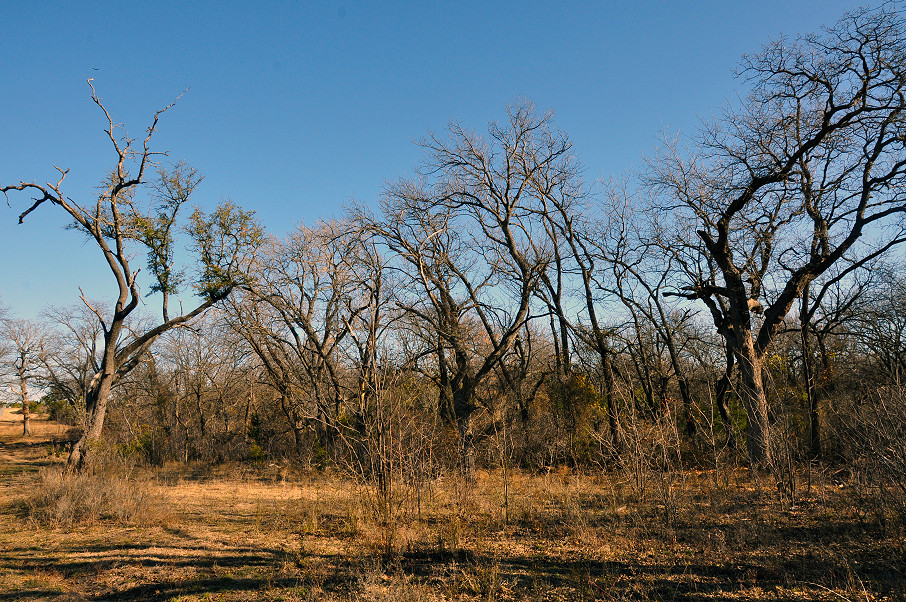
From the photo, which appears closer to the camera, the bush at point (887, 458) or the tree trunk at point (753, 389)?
the bush at point (887, 458)

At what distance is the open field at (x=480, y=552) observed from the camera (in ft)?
18.1

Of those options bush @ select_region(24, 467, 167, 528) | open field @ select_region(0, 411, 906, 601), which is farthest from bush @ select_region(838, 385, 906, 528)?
bush @ select_region(24, 467, 167, 528)

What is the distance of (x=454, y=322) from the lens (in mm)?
15172

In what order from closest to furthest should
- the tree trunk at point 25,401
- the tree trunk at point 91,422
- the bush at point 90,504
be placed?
1. the bush at point 90,504
2. the tree trunk at point 91,422
3. the tree trunk at point 25,401

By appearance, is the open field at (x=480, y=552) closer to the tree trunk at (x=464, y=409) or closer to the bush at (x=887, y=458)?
the bush at (x=887, y=458)

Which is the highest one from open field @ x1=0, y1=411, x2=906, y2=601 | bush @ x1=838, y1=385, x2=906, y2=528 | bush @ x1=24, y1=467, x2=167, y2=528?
bush @ x1=838, y1=385, x2=906, y2=528

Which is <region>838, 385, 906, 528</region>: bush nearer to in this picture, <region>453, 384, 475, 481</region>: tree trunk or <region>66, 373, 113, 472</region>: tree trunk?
<region>453, 384, 475, 481</region>: tree trunk

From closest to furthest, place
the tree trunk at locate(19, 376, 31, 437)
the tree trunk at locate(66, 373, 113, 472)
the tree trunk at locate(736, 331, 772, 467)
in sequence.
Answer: the tree trunk at locate(736, 331, 772, 467) → the tree trunk at locate(66, 373, 113, 472) → the tree trunk at locate(19, 376, 31, 437)

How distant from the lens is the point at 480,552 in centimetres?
709

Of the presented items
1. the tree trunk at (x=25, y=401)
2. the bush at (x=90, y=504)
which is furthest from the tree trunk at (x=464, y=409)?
the tree trunk at (x=25, y=401)

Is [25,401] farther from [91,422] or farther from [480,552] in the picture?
[480,552]

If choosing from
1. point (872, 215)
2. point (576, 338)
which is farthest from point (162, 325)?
point (872, 215)

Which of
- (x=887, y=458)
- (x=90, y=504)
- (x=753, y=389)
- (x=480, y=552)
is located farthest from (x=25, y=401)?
(x=887, y=458)

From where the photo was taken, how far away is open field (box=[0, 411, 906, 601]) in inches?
217
